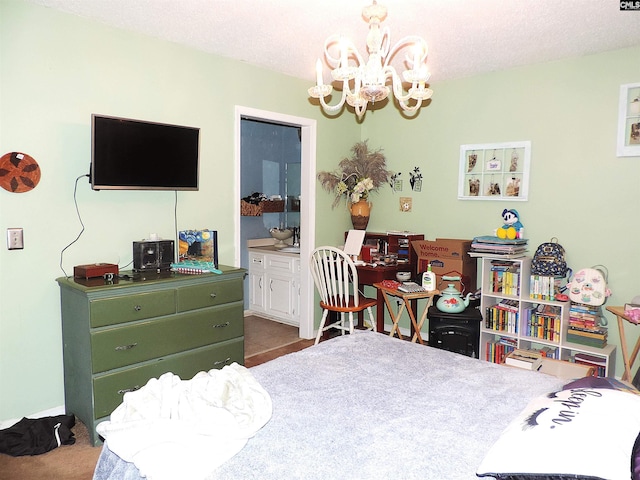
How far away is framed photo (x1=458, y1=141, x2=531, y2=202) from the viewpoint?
3.92 metres

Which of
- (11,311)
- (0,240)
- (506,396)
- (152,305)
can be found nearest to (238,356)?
(152,305)

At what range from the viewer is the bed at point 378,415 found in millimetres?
1391

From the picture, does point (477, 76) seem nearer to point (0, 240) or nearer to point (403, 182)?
point (403, 182)

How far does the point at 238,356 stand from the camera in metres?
3.35

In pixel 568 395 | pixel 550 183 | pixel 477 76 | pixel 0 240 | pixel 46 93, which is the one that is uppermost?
pixel 477 76

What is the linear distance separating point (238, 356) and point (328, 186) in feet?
6.57

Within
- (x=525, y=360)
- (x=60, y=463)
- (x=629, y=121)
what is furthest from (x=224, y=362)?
(x=629, y=121)

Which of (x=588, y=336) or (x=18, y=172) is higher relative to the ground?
(x=18, y=172)

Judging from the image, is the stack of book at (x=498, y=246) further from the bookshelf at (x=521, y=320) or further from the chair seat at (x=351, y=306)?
the chair seat at (x=351, y=306)

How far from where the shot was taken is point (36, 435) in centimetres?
265

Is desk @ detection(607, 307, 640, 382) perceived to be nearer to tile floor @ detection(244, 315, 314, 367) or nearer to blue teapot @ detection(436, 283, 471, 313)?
blue teapot @ detection(436, 283, 471, 313)

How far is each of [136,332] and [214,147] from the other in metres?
1.59

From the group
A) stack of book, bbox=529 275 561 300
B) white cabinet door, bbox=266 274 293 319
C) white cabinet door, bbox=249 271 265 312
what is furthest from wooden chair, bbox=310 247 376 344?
stack of book, bbox=529 275 561 300

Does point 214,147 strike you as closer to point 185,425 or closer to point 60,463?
point 60,463
